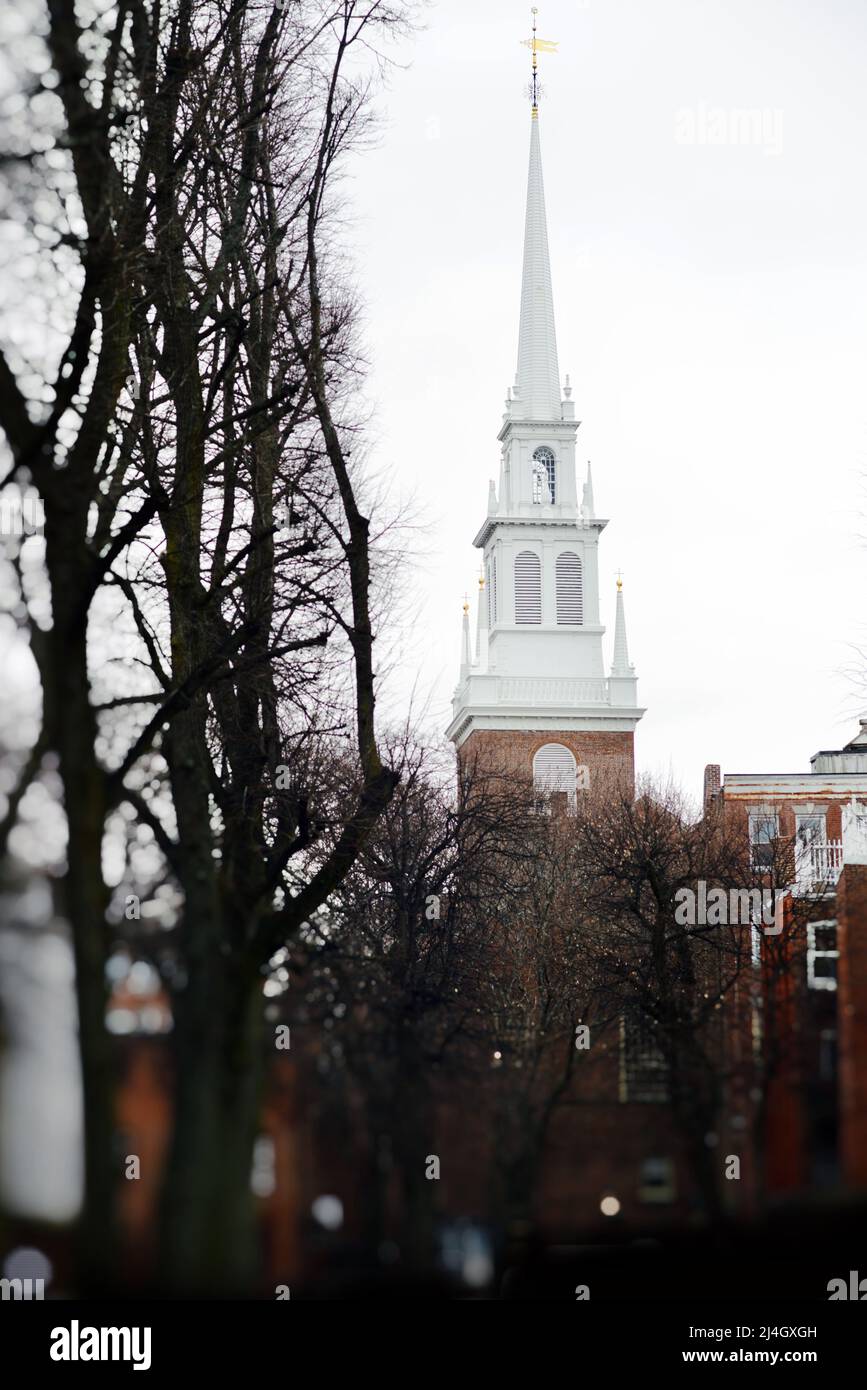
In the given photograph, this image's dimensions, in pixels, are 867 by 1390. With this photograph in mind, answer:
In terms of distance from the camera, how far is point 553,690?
277ft

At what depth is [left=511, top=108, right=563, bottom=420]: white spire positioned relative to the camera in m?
85.9

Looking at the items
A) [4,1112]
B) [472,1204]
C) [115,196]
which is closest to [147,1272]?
[4,1112]

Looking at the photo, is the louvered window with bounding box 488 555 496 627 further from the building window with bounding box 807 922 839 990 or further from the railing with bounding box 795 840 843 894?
the building window with bounding box 807 922 839 990

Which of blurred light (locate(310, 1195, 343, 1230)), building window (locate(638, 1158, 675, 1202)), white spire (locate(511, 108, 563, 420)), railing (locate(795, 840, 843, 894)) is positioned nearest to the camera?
blurred light (locate(310, 1195, 343, 1230))

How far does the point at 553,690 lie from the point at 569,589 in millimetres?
5488

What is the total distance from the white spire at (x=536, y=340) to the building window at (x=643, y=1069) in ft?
235

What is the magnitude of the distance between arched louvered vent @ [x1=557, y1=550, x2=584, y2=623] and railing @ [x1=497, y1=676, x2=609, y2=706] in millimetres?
3268

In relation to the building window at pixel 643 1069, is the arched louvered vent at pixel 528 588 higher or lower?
higher

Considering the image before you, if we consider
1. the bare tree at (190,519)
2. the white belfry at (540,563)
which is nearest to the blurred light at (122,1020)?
the bare tree at (190,519)

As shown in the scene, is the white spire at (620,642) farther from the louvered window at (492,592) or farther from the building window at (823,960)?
the building window at (823,960)

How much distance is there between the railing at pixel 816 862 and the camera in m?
44.5

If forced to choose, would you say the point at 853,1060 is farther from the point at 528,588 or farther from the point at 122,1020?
the point at 528,588

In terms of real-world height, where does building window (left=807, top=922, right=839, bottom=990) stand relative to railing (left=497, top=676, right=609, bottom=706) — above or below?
below

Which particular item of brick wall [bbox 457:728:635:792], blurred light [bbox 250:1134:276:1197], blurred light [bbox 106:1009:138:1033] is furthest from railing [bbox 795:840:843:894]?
blurred light [bbox 106:1009:138:1033]
